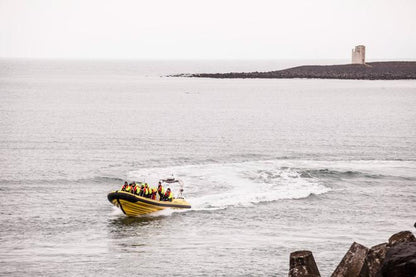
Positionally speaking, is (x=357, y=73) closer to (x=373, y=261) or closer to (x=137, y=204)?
(x=137, y=204)

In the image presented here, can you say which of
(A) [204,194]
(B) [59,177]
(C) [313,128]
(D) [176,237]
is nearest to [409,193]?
(A) [204,194]

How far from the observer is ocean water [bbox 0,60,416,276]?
2639 centimetres

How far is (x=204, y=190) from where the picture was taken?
1502 inches

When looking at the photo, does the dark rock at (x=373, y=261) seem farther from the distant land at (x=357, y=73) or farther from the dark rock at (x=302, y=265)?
the distant land at (x=357, y=73)

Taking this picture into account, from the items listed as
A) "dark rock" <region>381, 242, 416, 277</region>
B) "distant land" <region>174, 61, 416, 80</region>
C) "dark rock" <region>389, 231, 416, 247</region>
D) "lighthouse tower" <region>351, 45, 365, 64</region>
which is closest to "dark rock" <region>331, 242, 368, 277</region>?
"dark rock" <region>381, 242, 416, 277</region>

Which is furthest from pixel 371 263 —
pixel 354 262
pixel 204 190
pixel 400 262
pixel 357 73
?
pixel 357 73

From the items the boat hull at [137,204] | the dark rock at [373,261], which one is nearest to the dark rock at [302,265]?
the dark rock at [373,261]

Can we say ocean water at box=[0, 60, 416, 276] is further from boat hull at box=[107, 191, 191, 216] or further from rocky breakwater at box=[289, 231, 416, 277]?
rocky breakwater at box=[289, 231, 416, 277]

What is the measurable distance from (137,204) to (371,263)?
23011 mm

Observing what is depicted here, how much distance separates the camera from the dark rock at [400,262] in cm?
1035

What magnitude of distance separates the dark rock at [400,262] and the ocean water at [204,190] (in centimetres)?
1332

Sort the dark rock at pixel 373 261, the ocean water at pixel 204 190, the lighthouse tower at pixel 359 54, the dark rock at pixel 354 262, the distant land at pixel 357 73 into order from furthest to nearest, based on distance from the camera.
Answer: the lighthouse tower at pixel 359 54, the distant land at pixel 357 73, the ocean water at pixel 204 190, the dark rock at pixel 354 262, the dark rock at pixel 373 261

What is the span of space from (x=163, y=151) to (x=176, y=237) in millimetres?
24635

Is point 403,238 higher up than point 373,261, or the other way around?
point 403,238
